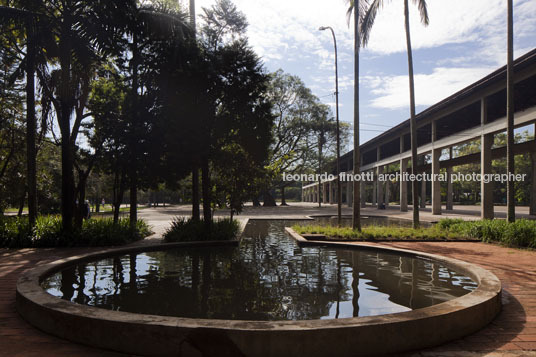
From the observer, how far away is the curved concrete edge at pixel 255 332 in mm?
3371

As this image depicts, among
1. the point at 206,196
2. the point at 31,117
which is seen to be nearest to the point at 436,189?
the point at 206,196

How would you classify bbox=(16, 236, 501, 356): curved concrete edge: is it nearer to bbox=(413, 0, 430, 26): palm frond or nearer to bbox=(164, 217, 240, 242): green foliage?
bbox=(164, 217, 240, 242): green foliage

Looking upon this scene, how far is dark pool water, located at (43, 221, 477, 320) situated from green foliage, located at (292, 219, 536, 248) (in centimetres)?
313

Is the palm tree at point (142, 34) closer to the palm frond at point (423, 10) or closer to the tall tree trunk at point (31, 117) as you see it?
the tall tree trunk at point (31, 117)

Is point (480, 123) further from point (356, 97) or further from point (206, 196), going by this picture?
point (206, 196)

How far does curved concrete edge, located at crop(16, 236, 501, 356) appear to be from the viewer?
133 inches

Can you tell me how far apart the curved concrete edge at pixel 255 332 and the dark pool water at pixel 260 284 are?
1184mm

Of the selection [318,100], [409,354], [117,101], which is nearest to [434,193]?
[318,100]

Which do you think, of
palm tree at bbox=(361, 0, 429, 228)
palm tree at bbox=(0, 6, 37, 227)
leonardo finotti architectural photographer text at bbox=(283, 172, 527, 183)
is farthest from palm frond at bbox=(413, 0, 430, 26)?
palm tree at bbox=(0, 6, 37, 227)

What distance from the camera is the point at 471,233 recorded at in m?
13.2

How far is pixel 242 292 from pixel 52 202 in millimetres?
32472

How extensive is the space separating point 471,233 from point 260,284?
34.1ft

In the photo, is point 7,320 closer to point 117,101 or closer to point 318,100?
point 117,101

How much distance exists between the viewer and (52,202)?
3191 cm
